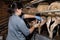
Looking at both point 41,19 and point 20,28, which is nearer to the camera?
point 20,28

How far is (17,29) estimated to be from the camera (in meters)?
1.90

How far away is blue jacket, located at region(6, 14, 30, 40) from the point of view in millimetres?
1854

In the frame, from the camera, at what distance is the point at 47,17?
2.10 m

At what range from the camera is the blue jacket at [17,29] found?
1.85 metres

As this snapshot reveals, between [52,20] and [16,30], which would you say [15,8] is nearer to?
[16,30]

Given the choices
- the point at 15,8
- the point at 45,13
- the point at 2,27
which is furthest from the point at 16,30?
the point at 2,27

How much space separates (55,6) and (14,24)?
1.96 ft

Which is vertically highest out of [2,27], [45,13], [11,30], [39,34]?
[45,13]

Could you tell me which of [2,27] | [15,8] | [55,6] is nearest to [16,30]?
[15,8]

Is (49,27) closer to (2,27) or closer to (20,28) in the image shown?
(20,28)

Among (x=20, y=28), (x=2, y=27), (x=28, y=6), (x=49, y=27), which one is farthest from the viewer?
(x=2, y=27)

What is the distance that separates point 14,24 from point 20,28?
0.30 feet

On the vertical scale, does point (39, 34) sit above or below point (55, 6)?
below

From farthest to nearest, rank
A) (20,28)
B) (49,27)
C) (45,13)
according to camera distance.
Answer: (49,27)
(45,13)
(20,28)
